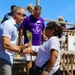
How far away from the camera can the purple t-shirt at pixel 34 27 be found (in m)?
7.32

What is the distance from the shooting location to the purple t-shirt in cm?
732

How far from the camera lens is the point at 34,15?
24.4 feet

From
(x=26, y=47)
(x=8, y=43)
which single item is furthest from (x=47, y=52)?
(x=8, y=43)

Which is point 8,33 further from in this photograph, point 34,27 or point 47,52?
point 34,27

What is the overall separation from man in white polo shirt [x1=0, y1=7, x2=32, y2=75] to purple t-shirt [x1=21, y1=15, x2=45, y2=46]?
236 cm

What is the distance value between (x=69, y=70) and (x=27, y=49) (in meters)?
5.15

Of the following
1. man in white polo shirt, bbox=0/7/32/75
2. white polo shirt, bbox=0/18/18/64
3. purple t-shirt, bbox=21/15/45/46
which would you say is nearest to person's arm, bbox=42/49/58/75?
man in white polo shirt, bbox=0/7/32/75

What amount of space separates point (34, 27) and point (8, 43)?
2.74m

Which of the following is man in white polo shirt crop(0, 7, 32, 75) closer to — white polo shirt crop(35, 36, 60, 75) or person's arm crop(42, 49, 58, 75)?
white polo shirt crop(35, 36, 60, 75)

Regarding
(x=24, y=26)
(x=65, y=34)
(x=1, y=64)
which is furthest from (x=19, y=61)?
(x=1, y=64)

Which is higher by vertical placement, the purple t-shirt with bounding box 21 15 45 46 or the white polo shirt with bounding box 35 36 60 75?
the purple t-shirt with bounding box 21 15 45 46

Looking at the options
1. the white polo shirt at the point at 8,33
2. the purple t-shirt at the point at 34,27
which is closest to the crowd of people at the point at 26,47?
the white polo shirt at the point at 8,33

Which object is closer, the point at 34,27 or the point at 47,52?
the point at 47,52

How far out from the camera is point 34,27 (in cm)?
736
